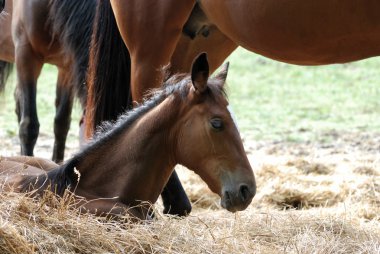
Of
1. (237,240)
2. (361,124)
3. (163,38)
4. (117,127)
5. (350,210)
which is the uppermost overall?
(163,38)

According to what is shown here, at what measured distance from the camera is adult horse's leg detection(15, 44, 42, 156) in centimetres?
616

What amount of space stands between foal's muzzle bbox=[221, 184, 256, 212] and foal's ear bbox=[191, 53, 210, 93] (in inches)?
18.3

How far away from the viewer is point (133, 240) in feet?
11.5

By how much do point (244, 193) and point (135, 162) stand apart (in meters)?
0.60

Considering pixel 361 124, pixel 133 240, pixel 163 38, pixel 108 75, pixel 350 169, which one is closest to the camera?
pixel 133 240

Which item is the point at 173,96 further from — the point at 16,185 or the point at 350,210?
the point at 350,210

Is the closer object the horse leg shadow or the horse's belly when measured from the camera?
the horse's belly

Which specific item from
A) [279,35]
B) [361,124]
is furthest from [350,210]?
[361,124]

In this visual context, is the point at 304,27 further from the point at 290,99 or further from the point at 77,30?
the point at 290,99

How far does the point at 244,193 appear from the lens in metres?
3.74

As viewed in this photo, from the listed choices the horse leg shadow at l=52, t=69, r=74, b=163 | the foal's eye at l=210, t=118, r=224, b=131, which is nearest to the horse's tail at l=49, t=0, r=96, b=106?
the horse leg shadow at l=52, t=69, r=74, b=163

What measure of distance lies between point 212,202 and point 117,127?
1687 millimetres

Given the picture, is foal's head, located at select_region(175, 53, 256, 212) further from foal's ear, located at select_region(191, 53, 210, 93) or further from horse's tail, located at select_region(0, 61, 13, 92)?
horse's tail, located at select_region(0, 61, 13, 92)

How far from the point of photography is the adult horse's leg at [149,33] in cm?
437
